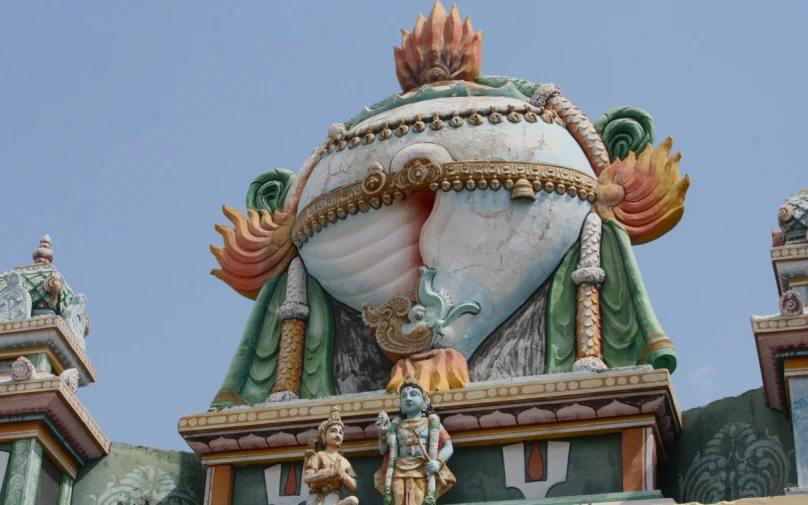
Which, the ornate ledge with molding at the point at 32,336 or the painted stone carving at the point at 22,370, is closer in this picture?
the painted stone carving at the point at 22,370

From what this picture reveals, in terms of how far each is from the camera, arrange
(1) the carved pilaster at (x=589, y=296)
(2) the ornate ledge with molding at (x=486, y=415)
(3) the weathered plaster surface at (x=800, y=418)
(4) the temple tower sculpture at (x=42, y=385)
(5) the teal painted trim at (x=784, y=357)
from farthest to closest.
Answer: (4) the temple tower sculpture at (x=42, y=385) < (1) the carved pilaster at (x=589, y=296) < (2) the ornate ledge with molding at (x=486, y=415) < (5) the teal painted trim at (x=784, y=357) < (3) the weathered plaster surface at (x=800, y=418)

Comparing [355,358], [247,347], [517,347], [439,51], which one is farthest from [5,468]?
[439,51]

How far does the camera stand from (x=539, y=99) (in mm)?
18969

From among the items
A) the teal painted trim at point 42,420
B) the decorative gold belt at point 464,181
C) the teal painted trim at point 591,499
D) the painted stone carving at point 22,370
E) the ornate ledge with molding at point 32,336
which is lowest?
the teal painted trim at point 591,499

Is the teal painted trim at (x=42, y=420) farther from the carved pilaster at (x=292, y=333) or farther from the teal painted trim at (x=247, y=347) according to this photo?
the carved pilaster at (x=292, y=333)

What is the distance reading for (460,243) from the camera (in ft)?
58.4

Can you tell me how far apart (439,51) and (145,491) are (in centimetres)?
514

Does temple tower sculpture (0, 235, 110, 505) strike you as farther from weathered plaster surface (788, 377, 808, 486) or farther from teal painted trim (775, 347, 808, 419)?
weathered plaster surface (788, 377, 808, 486)

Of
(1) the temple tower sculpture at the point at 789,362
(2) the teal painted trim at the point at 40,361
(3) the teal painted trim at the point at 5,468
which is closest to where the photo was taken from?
(1) the temple tower sculpture at the point at 789,362

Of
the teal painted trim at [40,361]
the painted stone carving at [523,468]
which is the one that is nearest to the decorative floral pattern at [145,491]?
the teal painted trim at [40,361]

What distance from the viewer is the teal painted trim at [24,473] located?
17.2 metres

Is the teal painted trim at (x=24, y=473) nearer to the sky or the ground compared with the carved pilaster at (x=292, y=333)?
nearer to the ground

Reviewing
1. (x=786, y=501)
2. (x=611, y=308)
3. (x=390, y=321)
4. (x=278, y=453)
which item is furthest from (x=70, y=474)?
(x=786, y=501)

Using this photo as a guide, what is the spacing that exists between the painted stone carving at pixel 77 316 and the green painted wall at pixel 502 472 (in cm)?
288
